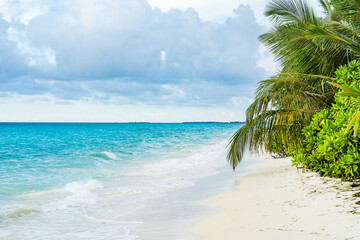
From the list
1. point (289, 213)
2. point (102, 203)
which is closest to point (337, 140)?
point (289, 213)

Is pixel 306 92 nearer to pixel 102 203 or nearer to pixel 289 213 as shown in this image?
pixel 289 213

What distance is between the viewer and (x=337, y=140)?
21.9 feet

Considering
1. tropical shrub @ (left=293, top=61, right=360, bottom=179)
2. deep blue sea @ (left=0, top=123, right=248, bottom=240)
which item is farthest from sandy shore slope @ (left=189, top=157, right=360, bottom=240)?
deep blue sea @ (left=0, top=123, right=248, bottom=240)

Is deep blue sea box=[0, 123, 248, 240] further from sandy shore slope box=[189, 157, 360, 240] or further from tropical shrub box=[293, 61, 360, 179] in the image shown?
tropical shrub box=[293, 61, 360, 179]

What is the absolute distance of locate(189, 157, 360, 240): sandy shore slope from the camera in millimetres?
4793

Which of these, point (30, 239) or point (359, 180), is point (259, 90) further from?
point (30, 239)

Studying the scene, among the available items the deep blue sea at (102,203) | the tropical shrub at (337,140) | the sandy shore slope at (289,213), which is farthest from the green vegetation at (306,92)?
the deep blue sea at (102,203)

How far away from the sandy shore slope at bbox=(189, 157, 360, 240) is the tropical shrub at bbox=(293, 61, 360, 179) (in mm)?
339

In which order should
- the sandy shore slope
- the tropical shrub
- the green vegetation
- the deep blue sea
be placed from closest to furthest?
the sandy shore slope → the deep blue sea → the tropical shrub → the green vegetation

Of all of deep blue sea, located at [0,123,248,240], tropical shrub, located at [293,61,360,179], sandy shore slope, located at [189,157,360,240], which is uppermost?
tropical shrub, located at [293,61,360,179]

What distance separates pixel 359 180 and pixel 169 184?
220 inches

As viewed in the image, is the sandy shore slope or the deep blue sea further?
the deep blue sea

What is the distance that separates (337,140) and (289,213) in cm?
188

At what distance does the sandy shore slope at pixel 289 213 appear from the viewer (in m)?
4.79
